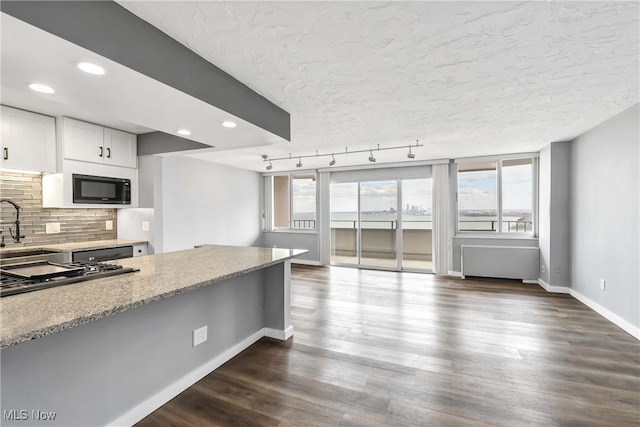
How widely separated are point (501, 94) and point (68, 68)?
317cm

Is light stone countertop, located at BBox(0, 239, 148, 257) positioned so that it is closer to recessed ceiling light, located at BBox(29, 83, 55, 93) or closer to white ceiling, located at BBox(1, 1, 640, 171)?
white ceiling, located at BBox(1, 1, 640, 171)

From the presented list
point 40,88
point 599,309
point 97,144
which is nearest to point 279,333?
point 40,88

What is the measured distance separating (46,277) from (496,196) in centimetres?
632

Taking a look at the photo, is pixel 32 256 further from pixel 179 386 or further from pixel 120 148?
pixel 179 386

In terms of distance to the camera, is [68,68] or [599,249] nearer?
[68,68]

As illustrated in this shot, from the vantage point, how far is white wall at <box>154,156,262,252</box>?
15.2 feet

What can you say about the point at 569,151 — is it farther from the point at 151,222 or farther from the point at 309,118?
the point at 151,222

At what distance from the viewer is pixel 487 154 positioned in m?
5.32

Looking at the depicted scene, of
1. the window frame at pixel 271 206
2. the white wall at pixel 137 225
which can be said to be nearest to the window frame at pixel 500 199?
the window frame at pixel 271 206

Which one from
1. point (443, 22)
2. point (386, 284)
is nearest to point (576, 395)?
point (443, 22)

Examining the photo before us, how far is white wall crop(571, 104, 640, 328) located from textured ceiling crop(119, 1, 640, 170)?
0.34 metres

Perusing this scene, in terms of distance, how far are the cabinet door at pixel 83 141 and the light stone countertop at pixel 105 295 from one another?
215 cm

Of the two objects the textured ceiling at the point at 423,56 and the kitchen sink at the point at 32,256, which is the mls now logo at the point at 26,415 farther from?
the kitchen sink at the point at 32,256

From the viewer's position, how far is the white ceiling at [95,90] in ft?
4.43
